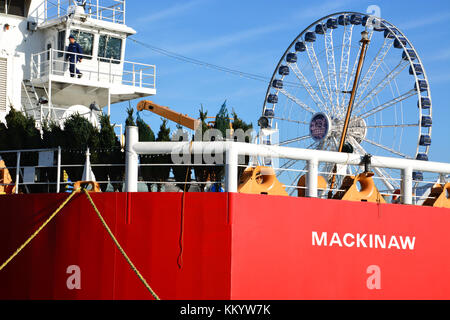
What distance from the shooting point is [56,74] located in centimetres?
1952

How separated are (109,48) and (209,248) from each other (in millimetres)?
11872

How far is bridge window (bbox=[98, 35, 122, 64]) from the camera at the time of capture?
67.2ft

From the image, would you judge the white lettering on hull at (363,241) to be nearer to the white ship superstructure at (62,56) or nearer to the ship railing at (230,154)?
the ship railing at (230,154)

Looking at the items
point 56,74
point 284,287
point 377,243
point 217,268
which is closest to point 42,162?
point 217,268

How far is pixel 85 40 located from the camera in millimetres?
20156

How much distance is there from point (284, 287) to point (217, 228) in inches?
54.2

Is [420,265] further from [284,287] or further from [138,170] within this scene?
[138,170]

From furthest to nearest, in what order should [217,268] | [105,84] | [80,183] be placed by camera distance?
[105,84] → [80,183] → [217,268]

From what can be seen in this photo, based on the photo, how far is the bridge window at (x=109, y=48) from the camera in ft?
67.2

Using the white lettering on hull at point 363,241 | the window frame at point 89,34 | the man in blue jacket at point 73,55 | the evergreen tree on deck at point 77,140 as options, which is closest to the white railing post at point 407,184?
the white lettering on hull at point 363,241

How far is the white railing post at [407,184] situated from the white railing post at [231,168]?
352cm

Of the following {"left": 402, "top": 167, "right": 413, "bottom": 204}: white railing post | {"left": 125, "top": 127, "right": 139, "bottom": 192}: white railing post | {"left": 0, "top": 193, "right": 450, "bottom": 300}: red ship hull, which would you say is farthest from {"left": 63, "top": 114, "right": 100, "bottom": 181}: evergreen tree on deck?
{"left": 402, "top": 167, "right": 413, "bottom": 204}: white railing post

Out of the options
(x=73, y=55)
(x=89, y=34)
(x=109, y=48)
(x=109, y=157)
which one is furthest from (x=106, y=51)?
(x=109, y=157)

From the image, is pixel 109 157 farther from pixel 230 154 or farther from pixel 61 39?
pixel 61 39
